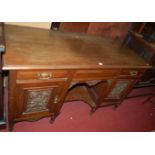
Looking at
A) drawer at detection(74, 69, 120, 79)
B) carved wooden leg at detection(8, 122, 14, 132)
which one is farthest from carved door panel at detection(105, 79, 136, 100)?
carved wooden leg at detection(8, 122, 14, 132)

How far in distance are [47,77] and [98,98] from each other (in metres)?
0.94

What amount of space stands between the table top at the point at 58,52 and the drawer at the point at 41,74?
3.1 inches

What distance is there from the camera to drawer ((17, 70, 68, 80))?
120 cm

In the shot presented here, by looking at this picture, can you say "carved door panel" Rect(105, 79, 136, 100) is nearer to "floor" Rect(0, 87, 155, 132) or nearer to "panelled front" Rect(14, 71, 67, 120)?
"floor" Rect(0, 87, 155, 132)

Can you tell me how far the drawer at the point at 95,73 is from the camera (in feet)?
4.78

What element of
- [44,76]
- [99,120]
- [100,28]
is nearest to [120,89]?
[99,120]

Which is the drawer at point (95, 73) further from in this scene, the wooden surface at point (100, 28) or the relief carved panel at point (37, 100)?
the wooden surface at point (100, 28)

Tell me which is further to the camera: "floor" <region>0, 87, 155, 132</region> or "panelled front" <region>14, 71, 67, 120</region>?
"floor" <region>0, 87, 155, 132</region>

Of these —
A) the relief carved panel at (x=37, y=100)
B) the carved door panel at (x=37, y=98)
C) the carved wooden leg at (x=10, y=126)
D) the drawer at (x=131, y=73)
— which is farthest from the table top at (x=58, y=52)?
the carved wooden leg at (x=10, y=126)

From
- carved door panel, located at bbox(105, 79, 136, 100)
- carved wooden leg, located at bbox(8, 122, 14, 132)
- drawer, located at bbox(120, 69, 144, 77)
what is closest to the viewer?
carved wooden leg, located at bbox(8, 122, 14, 132)

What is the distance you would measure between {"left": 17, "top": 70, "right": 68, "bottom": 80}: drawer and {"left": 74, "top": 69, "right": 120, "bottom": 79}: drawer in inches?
5.8
